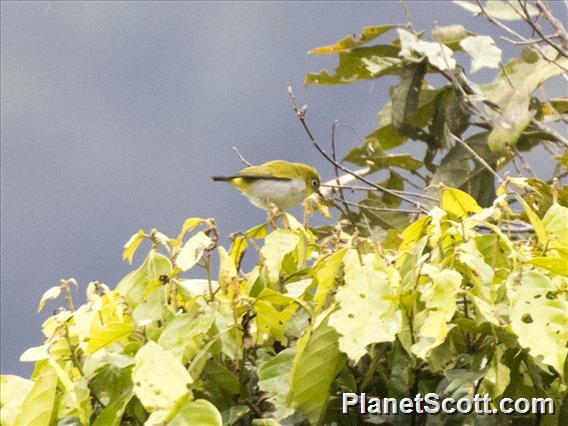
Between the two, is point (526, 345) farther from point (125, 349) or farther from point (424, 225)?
point (125, 349)

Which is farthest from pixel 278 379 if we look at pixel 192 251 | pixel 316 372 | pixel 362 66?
pixel 362 66

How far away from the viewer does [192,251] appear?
6.04 ft

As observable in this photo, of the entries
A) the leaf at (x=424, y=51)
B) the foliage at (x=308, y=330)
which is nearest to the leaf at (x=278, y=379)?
the foliage at (x=308, y=330)

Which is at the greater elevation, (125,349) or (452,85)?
(452,85)

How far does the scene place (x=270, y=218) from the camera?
79.8 inches

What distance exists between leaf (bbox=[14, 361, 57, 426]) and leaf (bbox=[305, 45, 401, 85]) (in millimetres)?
2267

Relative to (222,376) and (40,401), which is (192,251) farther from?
(40,401)

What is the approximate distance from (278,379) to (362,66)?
7.38 ft

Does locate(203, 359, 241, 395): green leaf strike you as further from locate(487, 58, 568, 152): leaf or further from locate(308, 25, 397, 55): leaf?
locate(308, 25, 397, 55): leaf

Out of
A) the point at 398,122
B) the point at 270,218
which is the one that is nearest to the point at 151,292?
the point at 270,218

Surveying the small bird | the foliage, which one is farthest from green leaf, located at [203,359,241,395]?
the small bird

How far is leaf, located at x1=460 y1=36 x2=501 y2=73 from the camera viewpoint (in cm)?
365

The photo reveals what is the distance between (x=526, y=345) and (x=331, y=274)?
0.35 metres

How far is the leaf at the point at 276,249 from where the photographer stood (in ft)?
6.16
